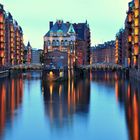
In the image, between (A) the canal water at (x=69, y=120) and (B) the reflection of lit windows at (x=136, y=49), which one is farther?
(B) the reflection of lit windows at (x=136, y=49)

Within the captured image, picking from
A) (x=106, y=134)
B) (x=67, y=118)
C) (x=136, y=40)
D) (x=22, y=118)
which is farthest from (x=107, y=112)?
(x=136, y=40)

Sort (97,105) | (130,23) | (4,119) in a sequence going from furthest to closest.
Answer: (130,23) → (97,105) → (4,119)

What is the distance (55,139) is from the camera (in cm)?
3844

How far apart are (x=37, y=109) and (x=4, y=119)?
35.3 ft

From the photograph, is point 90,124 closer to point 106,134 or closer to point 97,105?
point 106,134

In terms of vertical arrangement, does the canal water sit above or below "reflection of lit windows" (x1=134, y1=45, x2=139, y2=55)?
below

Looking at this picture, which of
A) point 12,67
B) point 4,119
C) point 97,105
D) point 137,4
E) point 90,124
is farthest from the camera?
point 12,67

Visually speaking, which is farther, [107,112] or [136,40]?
[136,40]

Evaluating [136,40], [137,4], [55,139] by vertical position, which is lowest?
[55,139]

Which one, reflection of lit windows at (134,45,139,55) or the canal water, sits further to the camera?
reflection of lit windows at (134,45,139,55)

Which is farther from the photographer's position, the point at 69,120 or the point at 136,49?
the point at 136,49

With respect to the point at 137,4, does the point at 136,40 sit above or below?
below

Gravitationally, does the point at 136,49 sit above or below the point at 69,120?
above

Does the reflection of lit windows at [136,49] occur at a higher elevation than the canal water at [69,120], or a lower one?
higher
